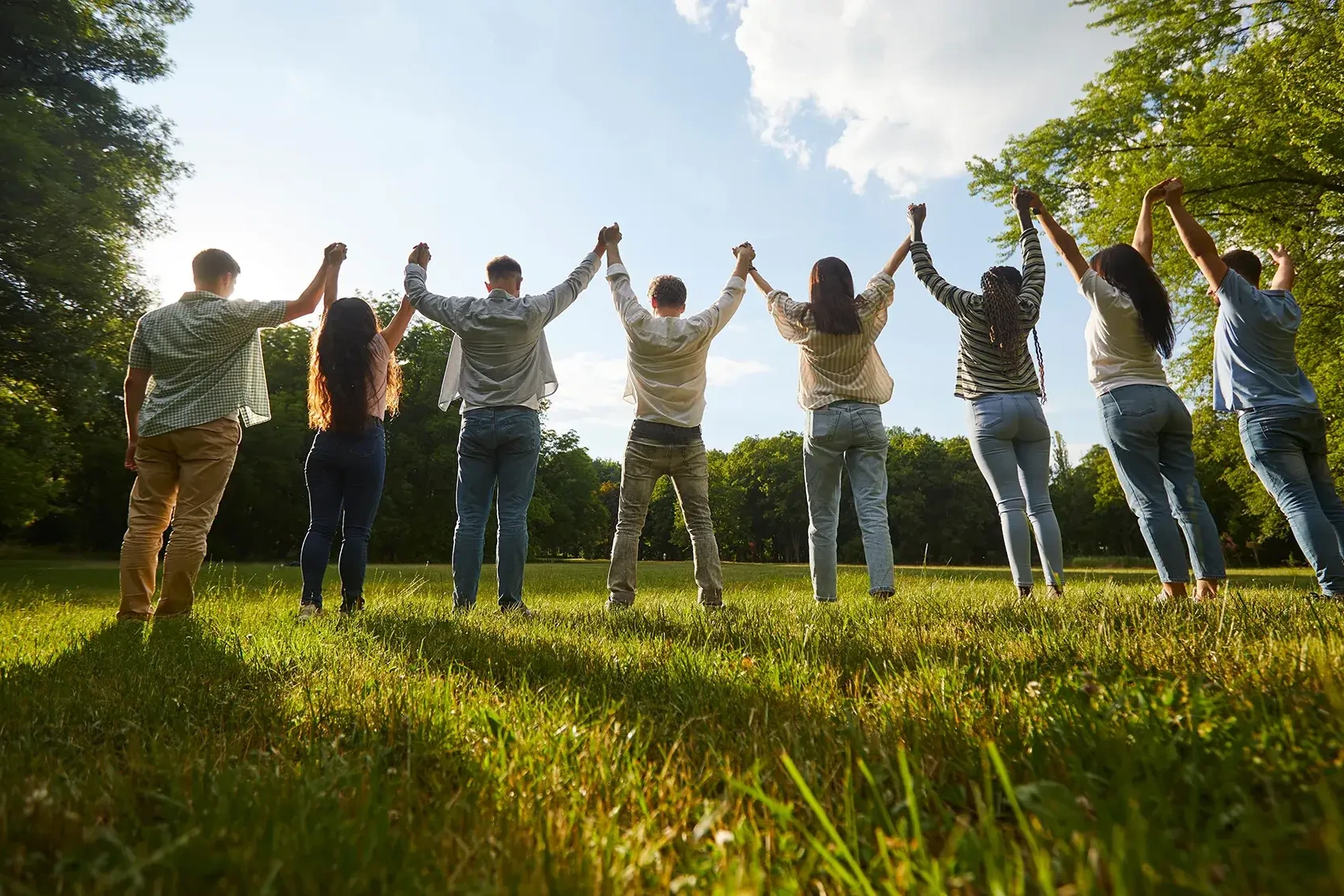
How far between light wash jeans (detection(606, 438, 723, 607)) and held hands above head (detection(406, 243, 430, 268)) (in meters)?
2.41

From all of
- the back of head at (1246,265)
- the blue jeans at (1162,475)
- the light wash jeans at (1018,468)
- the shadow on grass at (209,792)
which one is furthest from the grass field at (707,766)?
the back of head at (1246,265)

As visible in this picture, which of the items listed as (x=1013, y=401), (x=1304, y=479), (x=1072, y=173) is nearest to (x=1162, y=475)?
(x=1304, y=479)

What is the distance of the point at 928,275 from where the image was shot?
5.75m

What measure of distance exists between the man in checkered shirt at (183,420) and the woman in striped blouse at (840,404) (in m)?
4.01

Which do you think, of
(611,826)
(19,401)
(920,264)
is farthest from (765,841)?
(19,401)

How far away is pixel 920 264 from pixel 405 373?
36975 mm

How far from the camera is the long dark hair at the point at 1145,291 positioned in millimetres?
4852

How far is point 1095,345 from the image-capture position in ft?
16.4

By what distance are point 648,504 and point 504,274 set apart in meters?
2.36

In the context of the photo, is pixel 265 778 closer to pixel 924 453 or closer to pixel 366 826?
pixel 366 826

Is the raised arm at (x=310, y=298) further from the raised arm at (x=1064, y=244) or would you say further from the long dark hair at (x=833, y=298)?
the raised arm at (x=1064, y=244)

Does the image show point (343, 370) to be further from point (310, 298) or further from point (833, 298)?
point (833, 298)

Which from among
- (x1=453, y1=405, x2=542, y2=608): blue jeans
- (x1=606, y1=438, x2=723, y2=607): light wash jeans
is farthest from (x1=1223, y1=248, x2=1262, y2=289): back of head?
(x1=453, y1=405, x2=542, y2=608): blue jeans

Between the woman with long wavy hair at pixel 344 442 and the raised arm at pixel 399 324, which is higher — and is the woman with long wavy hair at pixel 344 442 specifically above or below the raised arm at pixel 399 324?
below
